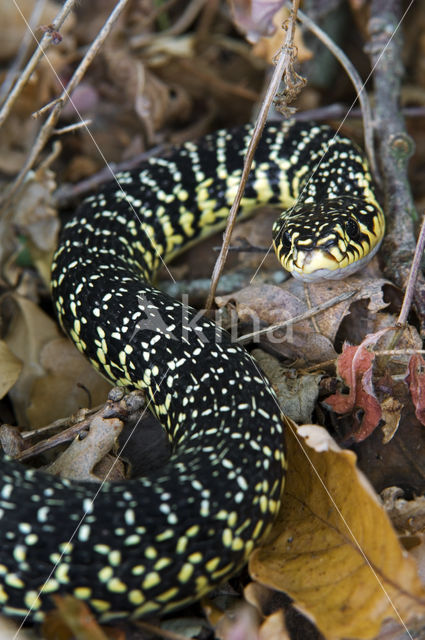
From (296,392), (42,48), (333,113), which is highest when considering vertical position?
(42,48)

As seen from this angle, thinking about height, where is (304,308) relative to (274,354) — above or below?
above

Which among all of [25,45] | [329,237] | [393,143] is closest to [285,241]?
[329,237]

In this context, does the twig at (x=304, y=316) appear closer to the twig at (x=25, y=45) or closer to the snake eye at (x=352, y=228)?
the snake eye at (x=352, y=228)

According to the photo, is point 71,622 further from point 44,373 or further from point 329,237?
point 329,237

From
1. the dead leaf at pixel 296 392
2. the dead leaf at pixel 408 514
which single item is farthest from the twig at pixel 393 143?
the dead leaf at pixel 408 514

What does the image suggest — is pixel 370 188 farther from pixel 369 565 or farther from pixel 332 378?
pixel 369 565

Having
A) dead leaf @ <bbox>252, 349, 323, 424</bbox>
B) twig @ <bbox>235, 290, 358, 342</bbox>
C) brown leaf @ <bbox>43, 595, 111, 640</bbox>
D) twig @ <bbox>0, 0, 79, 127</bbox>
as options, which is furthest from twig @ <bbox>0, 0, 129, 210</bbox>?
brown leaf @ <bbox>43, 595, 111, 640</bbox>

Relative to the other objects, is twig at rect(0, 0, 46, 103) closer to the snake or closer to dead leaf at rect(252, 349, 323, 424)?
the snake
